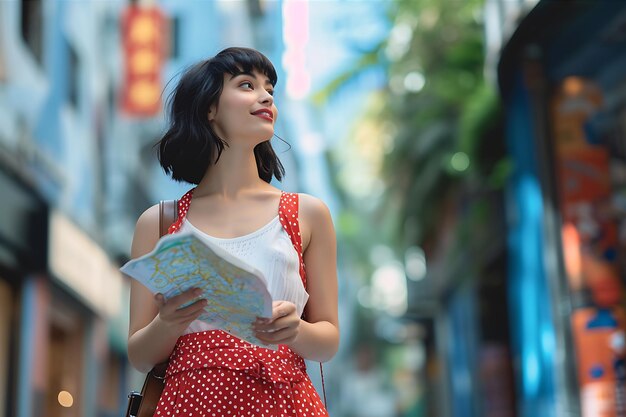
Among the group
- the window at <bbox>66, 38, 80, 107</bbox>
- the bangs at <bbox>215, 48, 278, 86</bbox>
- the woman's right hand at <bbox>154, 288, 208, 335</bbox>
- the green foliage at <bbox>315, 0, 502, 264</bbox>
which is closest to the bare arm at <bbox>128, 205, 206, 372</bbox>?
the woman's right hand at <bbox>154, 288, 208, 335</bbox>

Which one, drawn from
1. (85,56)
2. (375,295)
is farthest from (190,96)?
(375,295)

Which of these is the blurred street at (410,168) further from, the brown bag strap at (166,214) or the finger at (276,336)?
the finger at (276,336)

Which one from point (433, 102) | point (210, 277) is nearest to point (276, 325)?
point (210, 277)

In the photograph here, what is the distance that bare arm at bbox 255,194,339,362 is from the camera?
268 cm

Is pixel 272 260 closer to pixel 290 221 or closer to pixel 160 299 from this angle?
pixel 290 221

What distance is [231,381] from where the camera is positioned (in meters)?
2.60

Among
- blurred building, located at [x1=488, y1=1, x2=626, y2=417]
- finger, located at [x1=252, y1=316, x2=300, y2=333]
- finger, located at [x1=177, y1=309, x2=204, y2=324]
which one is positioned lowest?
finger, located at [x1=252, y1=316, x2=300, y2=333]

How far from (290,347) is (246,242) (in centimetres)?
31

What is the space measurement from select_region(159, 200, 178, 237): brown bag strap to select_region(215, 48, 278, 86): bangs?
410 millimetres

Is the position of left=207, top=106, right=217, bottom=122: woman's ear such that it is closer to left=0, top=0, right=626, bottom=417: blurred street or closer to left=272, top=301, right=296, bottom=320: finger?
left=0, top=0, right=626, bottom=417: blurred street

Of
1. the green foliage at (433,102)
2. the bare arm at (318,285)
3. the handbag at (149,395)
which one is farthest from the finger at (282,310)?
the green foliage at (433,102)

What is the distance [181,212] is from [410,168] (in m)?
15.4

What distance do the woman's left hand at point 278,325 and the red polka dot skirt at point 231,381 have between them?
18 centimetres

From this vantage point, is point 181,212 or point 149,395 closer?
point 149,395
